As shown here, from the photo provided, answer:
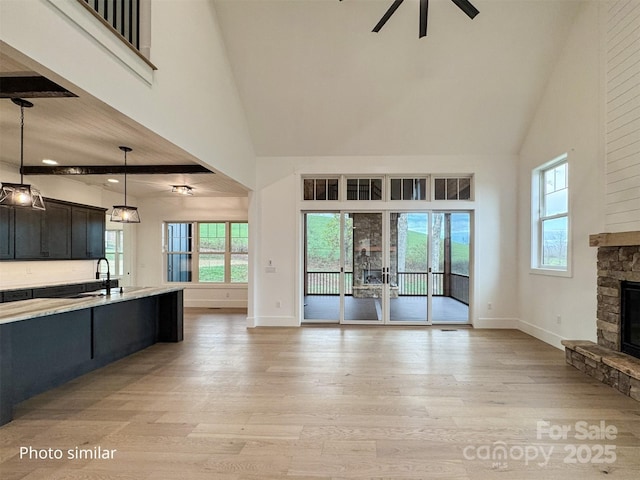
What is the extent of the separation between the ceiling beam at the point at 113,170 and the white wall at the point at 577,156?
5299 mm

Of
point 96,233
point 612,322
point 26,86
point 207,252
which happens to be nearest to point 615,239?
point 612,322

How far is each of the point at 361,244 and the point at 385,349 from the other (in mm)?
2254

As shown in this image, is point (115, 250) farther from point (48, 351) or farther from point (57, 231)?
point (48, 351)

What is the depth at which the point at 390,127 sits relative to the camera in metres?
5.82

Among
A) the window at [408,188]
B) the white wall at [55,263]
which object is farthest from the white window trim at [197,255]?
the window at [408,188]

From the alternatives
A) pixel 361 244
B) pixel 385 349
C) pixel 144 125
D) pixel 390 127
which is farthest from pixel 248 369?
pixel 390 127

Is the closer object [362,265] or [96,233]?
[362,265]

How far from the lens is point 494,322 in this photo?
6125 mm

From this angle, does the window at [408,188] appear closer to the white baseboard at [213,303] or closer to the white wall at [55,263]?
the white baseboard at [213,303]

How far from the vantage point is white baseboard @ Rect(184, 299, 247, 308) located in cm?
861

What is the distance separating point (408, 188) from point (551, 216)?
2.32 metres

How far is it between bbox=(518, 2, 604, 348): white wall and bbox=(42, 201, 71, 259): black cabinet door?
832 centimetres

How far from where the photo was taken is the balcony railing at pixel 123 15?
2.64m

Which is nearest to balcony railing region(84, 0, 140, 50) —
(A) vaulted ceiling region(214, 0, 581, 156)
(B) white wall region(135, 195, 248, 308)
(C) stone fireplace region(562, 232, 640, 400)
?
(A) vaulted ceiling region(214, 0, 581, 156)
